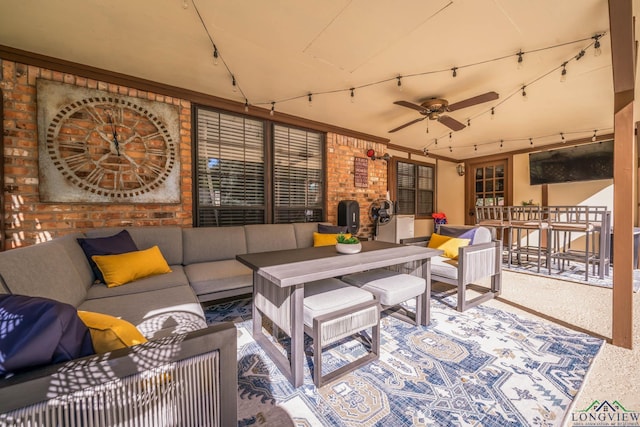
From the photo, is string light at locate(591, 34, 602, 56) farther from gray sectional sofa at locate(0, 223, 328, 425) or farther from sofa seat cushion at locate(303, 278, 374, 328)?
gray sectional sofa at locate(0, 223, 328, 425)

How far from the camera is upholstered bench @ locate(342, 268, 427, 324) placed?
6.36 ft

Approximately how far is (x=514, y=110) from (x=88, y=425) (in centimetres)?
510

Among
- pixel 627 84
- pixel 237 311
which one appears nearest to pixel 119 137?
pixel 237 311

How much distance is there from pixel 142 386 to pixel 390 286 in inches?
64.8

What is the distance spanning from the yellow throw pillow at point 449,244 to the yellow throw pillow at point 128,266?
3.02 meters

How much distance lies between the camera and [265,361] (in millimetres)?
1777

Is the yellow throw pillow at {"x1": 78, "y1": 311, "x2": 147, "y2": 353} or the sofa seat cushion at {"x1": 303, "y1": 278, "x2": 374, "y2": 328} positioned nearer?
the yellow throw pillow at {"x1": 78, "y1": 311, "x2": 147, "y2": 353}

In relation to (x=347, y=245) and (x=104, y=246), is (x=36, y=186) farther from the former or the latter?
(x=347, y=245)

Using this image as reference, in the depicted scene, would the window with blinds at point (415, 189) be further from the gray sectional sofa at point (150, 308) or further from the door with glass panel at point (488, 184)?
the gray sectional sofa at point (150, 308)

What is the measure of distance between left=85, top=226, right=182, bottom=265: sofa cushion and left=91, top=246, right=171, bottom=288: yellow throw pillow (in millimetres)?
333

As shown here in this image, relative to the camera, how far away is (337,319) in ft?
5.08

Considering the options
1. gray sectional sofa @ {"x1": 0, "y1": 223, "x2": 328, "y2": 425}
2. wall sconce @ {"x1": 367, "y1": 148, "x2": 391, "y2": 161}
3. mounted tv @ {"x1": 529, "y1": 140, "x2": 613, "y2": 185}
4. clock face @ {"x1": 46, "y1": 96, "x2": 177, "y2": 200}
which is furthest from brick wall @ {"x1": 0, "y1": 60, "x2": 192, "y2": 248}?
mounted tv @ {"x1": 529, "y1": 140, "x2": 613, "y2": 185}

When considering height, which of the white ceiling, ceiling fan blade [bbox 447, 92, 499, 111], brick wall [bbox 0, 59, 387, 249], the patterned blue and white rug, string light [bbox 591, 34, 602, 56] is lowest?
the patterned blue and white rug

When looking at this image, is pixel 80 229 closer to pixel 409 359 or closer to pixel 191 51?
pixel 191 51
